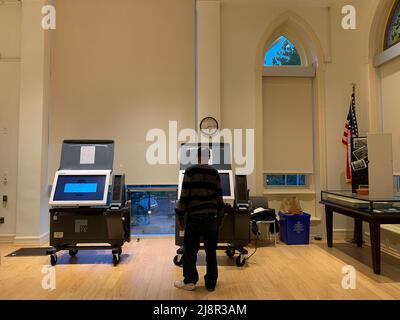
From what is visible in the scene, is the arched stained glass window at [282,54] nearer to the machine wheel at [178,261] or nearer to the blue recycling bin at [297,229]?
the blue recycling bin at [297,229]

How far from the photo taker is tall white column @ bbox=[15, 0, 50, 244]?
5176mm

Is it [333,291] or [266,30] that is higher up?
[266,30]

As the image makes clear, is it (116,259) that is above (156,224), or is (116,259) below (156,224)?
below

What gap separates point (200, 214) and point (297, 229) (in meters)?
2.68

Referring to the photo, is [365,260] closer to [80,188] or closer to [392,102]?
[392,102]

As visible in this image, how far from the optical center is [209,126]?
5461 mm

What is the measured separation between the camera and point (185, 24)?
5.66 meters

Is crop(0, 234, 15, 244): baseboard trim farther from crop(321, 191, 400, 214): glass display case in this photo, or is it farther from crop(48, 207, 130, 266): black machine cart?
crop(321, 191, 400, 214): glass display case

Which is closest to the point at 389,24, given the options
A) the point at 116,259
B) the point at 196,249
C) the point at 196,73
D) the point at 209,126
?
the point at 196,73

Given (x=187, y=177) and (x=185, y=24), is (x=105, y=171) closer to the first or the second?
(x=187, y=177)

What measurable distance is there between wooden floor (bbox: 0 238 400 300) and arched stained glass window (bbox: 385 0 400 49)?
3.48 m

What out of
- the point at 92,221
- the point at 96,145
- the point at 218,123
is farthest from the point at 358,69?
the point at 92,221

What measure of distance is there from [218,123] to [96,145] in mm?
2151

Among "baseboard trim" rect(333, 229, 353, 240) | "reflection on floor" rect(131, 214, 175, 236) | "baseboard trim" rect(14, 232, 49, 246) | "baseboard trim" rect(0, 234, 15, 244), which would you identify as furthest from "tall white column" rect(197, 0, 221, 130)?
"baseboard trim" rect(0, 234, 15, 244)
